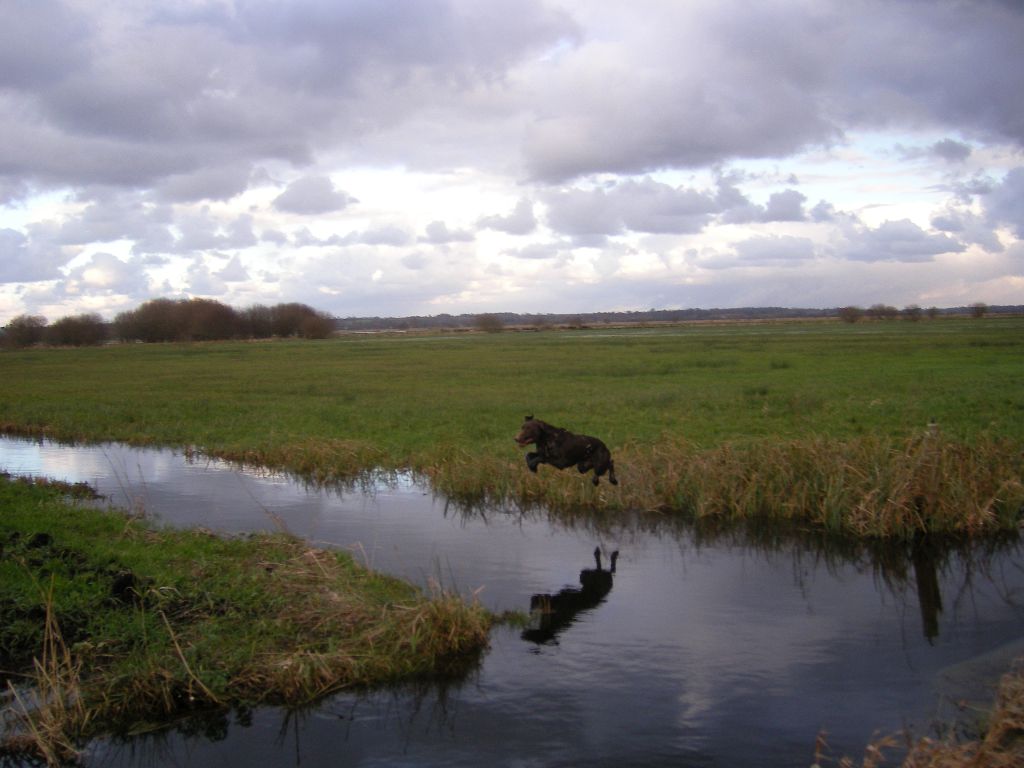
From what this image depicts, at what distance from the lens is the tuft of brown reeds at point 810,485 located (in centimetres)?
1527

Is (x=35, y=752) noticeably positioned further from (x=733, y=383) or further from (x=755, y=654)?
(x=733, y=383)

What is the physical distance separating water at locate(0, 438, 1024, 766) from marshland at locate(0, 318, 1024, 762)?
197 millimetres

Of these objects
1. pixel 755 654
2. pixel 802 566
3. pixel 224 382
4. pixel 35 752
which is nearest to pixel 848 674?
pixel 755 654

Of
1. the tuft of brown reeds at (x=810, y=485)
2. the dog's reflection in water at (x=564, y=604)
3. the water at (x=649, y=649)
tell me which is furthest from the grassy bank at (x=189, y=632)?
the tuft of brown reeds at (x=810, y=485)

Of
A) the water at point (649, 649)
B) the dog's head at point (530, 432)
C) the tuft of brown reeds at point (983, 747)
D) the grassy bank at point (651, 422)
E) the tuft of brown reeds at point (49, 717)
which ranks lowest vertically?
the water at point (649, 649)

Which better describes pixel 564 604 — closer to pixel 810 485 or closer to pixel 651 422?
pixel 810 485

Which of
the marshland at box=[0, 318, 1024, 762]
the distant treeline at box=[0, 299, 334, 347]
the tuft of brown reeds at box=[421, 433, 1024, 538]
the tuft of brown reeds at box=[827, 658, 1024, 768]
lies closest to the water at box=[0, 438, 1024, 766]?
the marshland at box=[0, 318, 1024, 762]

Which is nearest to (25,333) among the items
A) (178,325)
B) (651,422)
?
(178,325)

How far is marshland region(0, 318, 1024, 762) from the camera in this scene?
988cm

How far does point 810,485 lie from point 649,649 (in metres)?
7.28

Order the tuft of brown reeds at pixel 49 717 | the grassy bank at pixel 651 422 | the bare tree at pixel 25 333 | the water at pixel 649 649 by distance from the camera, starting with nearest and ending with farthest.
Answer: the tuft of brown reeds at pixel 49 717
the water at pixel 649 649
the grassy bank at pixel 651 422
the bare tree at pixel 25 333

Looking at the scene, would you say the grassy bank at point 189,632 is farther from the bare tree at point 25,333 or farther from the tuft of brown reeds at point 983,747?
the bare tree at point 25,333

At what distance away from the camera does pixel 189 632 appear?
388 inches

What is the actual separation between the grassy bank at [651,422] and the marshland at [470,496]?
0.07 metres
